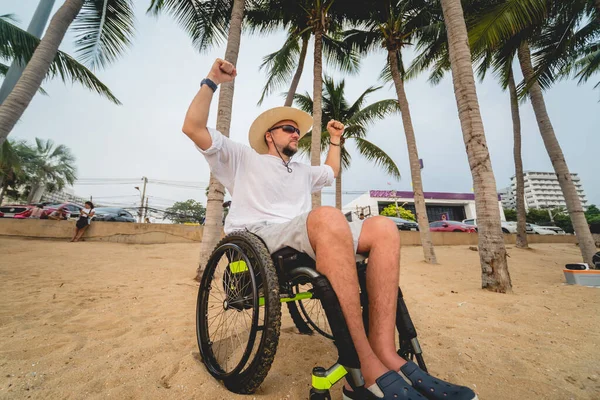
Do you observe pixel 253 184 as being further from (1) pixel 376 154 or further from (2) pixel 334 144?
(1) pixel 376 154

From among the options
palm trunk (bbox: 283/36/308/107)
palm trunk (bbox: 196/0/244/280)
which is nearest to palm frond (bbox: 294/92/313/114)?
palm trunk (bbox: 283/36/308/107)

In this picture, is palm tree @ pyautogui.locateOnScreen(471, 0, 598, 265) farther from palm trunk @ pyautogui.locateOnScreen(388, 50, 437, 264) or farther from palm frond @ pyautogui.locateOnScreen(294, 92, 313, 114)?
palm frond @ pyautogui.locateOnScreen(294, 92, 313, 114)

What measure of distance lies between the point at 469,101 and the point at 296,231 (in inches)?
147

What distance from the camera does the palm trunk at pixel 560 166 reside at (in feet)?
17.9

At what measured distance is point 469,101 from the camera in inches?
144

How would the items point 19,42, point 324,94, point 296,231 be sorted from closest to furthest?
1. point 296,231
2. point 19,42
3. point 324,94

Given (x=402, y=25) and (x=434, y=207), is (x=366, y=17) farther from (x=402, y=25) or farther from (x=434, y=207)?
(x=434, y=207)

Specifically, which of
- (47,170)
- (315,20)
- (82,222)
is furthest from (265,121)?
(47,170)

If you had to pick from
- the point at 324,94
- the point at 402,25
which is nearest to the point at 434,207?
the point at 324,94

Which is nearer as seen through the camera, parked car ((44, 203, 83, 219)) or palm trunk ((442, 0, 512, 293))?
palm trunk ((442, 0, 512, 293))

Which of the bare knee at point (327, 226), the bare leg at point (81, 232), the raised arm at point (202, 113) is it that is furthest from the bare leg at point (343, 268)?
the bare leg at point (81, 232)

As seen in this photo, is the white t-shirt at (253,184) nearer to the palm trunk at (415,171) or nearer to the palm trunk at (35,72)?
the palm trunk at (35,72)

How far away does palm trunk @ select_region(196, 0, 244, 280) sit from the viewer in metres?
3.93

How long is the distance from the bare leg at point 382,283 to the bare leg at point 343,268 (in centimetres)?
10
